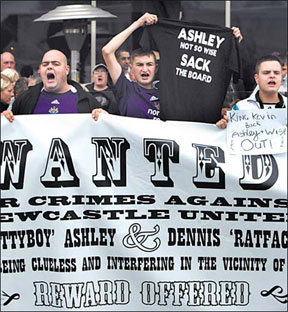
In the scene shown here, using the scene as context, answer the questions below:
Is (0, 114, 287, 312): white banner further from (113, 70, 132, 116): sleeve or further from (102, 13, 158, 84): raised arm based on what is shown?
(102, 13, 158, 84): raised arm

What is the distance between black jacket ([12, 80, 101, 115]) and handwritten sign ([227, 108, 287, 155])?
955 millimetres

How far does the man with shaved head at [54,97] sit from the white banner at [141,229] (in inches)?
15.6

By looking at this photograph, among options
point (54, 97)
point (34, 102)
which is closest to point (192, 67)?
point (54, 97)

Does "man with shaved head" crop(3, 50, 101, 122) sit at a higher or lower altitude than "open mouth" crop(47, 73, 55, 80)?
Answer: lower

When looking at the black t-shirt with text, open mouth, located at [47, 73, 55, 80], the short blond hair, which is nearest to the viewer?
the black t-shirt with text

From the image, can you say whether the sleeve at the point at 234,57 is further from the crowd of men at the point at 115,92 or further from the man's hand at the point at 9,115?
the man's hand at the point at 9,115

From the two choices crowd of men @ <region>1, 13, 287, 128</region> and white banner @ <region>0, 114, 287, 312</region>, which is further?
crowd of men @ <region>1, 13, 287, 128</region>

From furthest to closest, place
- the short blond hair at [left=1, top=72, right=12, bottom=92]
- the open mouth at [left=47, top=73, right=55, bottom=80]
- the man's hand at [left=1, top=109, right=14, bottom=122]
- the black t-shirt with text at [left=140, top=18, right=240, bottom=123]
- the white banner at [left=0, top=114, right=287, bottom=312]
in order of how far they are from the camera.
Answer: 1. the short blond hair at [left=1, top=72, right=12, bottom=92]
2. the open mouth at [left=47, top=73, right=55, bottom=80]
3. the black t-shirt with text at [left=140, top=18, right=240, bottom=123]
4. the man's hand at [left=1, top=109, right=14, bottom=122]
5. the white banner at [left=0, top=114, right=287, bottom=312]

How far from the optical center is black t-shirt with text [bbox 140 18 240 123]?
18.5 ft

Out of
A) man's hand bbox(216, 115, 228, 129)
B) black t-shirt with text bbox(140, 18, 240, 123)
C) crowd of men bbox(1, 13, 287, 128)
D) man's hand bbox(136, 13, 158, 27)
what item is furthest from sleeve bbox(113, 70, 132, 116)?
man's hand bbox(216, 115, 228, 129)

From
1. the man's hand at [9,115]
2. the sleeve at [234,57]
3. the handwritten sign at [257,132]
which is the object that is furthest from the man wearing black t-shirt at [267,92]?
the man's hand at [9,115]

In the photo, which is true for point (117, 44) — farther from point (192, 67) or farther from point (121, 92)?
point (192, 67)

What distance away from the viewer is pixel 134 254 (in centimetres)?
527

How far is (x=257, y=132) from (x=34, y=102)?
1.52 metres
